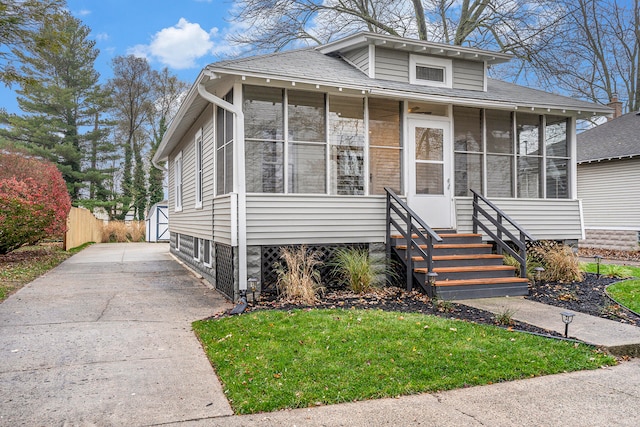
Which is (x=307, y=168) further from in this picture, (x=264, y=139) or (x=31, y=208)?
(x=31, y=208)

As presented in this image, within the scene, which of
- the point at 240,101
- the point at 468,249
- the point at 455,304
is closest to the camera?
the point at 455,304

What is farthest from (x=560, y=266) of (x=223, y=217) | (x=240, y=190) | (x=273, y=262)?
(x=223, y=217)

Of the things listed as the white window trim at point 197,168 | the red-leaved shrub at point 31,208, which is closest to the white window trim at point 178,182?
the white window trim at point 197,168

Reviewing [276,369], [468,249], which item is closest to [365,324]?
[276,369]

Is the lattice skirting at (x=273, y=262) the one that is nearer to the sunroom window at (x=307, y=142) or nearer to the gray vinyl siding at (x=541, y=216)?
the sunroom window at (x=307, y=142)

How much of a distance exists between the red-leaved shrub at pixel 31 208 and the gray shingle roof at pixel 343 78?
7479 mm

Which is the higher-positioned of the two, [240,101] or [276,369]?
[240,101]

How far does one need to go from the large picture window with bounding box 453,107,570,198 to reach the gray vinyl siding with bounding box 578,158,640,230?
26.0 feet

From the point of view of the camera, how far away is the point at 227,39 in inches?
703

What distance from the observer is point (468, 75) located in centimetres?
945

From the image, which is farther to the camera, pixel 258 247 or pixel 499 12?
pixel 499 12

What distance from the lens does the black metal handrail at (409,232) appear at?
6641mm

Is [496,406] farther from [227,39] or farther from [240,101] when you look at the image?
[227,39]

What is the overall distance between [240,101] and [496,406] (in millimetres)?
5344
